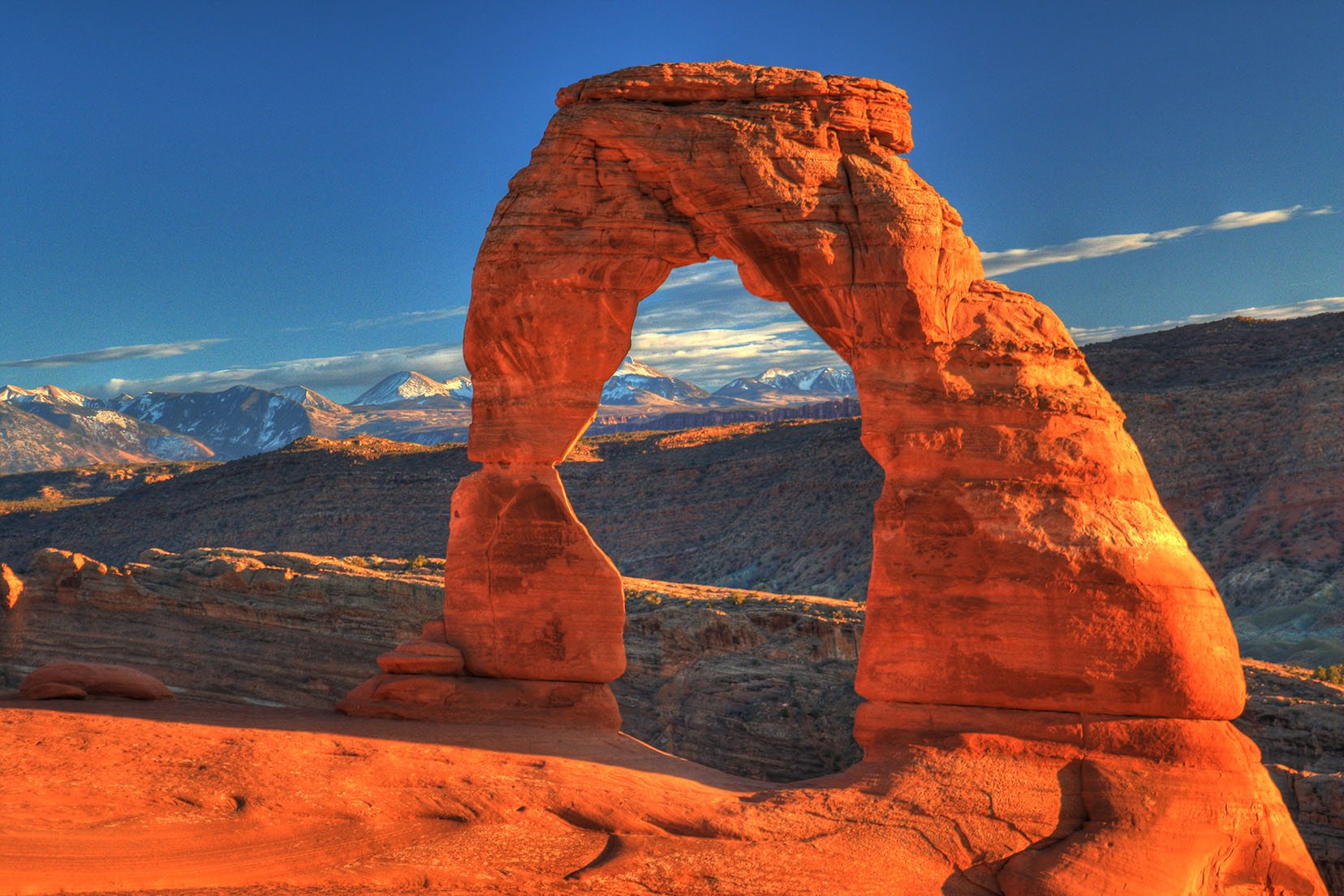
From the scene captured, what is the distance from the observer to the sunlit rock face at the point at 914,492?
13031mm

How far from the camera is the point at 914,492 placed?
552 inches

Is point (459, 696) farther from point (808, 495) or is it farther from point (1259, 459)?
point (808, 495)

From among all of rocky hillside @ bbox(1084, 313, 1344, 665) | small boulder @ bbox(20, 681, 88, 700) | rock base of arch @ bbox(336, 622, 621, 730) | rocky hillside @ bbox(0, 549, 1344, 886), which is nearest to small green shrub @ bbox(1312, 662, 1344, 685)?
rocky hillside @ bbox(0, 549, 1344, 886)

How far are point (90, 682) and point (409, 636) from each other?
12.7m

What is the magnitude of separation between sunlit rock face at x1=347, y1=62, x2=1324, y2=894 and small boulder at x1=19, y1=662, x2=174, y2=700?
2.56 metres

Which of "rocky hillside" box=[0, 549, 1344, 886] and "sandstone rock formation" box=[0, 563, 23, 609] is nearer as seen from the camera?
"sandstone rock formation" box=[0, 563, 23, 609]

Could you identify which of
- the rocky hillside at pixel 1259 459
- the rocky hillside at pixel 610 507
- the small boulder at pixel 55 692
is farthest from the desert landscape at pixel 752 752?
the rocky hillside at pixel 610 507

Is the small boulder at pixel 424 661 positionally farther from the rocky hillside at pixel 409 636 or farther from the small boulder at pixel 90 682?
the rocky hillside at pixel 409 636

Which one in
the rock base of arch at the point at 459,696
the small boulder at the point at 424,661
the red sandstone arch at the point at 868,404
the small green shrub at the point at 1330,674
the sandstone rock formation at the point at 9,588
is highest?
the red sandstone arch at the point at 868,404

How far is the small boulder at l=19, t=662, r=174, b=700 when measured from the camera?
48.3ft

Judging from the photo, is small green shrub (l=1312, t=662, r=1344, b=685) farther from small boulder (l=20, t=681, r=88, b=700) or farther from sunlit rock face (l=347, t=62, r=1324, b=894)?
small boulder (l=20, t=681, r=88, b=700)

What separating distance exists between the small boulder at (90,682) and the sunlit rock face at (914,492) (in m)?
2.56

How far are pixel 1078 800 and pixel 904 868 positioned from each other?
2261 millimetres

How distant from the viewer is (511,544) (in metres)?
16.0
